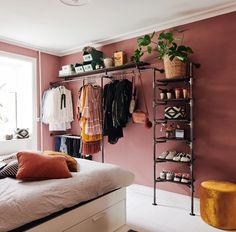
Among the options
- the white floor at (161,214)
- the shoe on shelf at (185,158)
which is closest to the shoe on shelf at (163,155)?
the shoe on shelf at (185,158)

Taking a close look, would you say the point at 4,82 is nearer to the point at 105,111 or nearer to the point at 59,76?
the point at 59,76

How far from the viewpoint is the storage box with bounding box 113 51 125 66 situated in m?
3.22

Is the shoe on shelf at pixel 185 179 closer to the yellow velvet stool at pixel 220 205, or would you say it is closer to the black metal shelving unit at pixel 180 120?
the black metal shelving unit at pixel 180 120

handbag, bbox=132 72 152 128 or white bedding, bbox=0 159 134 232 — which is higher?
handbag, bbox=132 72 152 128

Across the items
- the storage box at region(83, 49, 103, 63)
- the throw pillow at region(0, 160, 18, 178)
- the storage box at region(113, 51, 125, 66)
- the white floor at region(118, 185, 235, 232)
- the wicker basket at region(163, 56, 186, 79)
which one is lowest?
the white floor at region(118, 185, 235, 232)

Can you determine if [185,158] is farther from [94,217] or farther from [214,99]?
[94,217]

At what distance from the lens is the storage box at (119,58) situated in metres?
3.22

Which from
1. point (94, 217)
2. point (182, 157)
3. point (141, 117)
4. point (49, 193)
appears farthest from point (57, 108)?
point (49, 193)

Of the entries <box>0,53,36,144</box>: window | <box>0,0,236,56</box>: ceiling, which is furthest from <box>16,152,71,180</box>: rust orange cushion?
<box>0,53,36,144</box>: window

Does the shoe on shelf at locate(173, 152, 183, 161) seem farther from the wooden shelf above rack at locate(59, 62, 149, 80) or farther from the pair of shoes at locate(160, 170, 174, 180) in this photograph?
the wooden shelf above rack at locate(59, 62, 149, 80)

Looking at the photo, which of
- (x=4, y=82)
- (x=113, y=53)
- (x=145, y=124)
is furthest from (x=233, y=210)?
(x=4, y=82)

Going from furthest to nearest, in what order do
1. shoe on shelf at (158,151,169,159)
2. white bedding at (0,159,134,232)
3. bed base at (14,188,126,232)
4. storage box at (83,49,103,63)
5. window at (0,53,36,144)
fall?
window at (0,53,36,144) < storage box at (83,49,103,63) < shoe on shelf at (158,151,169,159) < bed base at (14,188,126,232) < white bedding at (0,159,134,232)

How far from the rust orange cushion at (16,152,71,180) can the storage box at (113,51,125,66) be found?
1860 mm

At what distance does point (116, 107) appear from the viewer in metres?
3.11
